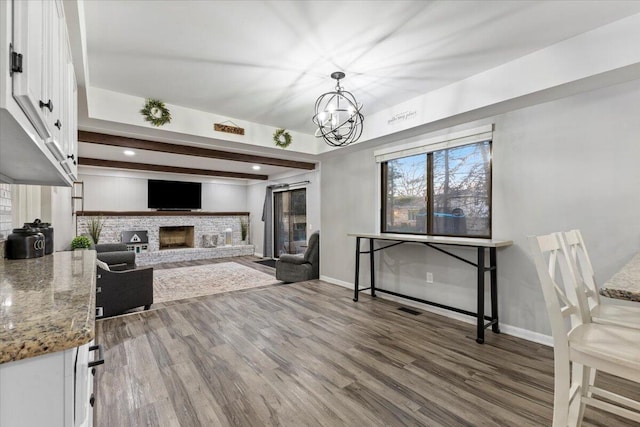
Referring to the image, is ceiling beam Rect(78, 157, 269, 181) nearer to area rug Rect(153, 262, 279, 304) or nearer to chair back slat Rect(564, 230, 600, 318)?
area rug Rect(153, 262, 279, 304)

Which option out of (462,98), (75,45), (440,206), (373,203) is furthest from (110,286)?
(462,98)

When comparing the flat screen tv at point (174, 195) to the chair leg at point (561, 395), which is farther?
the flat screen tv at point (174, 195)

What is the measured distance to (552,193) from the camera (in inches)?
108

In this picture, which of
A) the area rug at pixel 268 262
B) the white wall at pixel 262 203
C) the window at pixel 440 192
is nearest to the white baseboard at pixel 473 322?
the window at pixel 440 192

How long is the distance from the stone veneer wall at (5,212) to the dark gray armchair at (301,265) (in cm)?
376

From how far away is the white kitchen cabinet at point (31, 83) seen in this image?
79 cm

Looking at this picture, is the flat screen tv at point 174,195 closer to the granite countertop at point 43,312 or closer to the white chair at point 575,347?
the granite countertop at point 43,312

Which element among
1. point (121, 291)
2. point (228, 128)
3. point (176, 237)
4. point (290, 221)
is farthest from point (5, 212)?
point (176, 237)

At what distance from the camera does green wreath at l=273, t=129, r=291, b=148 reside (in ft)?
14.1

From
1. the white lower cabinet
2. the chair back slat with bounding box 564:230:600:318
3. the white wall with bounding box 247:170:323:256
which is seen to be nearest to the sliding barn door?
the white wall with bounding box 247:170:323:256

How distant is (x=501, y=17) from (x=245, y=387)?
3.13 m

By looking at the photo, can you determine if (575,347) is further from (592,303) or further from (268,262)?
(268,262)

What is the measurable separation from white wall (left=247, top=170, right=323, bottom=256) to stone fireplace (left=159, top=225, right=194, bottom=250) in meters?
1.82

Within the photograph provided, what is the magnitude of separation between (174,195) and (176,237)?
4.11 ft
